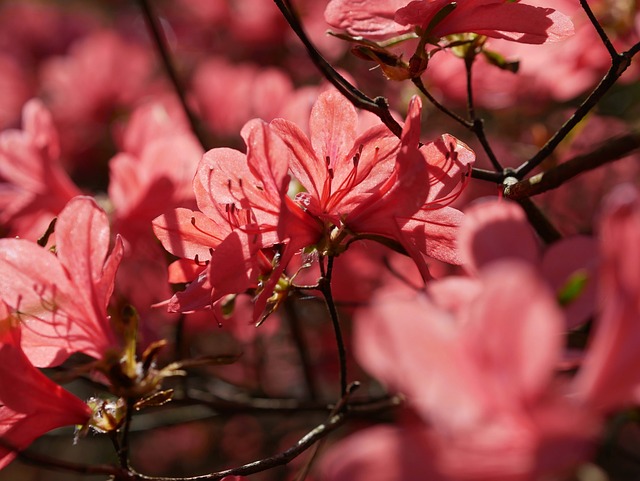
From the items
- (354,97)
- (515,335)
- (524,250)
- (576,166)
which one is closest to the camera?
(515,335)

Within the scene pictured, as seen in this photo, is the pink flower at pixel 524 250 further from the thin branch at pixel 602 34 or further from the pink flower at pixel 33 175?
the pink flower at pixel 33 175

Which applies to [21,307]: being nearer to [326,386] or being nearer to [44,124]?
[44,124]

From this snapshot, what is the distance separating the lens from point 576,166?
95cm

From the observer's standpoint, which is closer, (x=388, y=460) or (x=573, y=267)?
(x=388, y=460)

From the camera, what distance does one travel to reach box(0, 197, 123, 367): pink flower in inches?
38.8

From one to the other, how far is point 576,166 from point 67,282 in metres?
0.64

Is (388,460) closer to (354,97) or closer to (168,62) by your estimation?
(354,97)

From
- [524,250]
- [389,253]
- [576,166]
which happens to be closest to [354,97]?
[576,166]

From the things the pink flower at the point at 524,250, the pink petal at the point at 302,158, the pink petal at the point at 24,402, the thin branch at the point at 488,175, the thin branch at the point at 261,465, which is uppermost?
the pink petal at the point at 302,158

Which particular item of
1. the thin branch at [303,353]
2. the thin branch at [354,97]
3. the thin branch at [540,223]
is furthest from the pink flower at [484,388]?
the thin branch at [303,353]

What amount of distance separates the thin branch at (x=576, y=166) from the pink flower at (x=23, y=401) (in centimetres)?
62

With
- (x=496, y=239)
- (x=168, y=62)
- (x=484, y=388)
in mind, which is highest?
(x=168, y=62)

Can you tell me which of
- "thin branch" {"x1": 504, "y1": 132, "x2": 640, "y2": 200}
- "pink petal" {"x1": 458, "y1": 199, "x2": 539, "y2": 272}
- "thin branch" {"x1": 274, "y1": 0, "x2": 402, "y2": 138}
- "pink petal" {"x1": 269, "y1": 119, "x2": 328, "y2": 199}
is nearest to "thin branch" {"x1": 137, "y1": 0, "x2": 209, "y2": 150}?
"thin branch" {"x1": 274, "y1": 0, "x2": 402, "y2": 138}

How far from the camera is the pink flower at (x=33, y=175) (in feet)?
5.03
